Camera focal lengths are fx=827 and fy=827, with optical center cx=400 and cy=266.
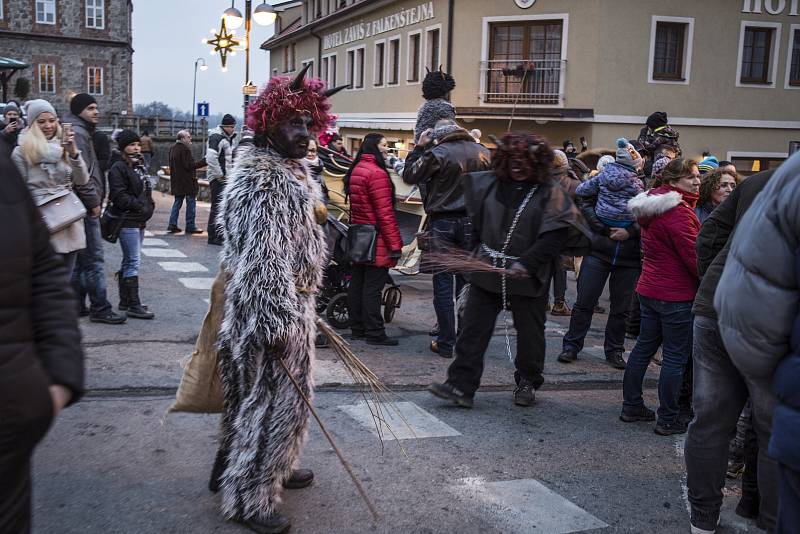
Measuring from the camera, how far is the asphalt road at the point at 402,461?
13.4ft

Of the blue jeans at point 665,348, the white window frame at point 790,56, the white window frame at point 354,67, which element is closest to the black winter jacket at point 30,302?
the blue jeans at point 665,348

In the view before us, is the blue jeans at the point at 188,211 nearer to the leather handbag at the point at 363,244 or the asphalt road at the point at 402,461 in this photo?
the asphalt road at the point at 402,461

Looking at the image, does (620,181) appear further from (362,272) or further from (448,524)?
(448,524)

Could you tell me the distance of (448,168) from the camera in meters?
7.19

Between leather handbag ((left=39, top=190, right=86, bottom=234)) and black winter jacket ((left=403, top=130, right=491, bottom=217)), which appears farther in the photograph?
black winter jacket ((left=403, top=130, right=491, bottom=217))

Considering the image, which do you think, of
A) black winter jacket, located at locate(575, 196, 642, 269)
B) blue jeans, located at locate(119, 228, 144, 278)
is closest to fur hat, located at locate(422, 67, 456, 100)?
black winter jacket, located at locate(575, 196, 642, 269)

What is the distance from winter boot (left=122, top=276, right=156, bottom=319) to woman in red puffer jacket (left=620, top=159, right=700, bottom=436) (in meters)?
4.98

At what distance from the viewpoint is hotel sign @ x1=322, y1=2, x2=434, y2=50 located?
28.6 metres

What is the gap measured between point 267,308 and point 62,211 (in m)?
3.61

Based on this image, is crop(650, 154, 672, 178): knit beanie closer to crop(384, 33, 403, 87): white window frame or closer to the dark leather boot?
the dark leather boot

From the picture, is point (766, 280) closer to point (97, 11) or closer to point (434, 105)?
point (434, 105)

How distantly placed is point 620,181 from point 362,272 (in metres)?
2.50

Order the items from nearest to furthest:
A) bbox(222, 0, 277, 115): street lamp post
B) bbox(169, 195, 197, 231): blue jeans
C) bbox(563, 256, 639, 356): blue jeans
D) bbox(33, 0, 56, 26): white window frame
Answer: bbox(563, 256, 639, 356): blue jeans < bbox(169, 195, 197, 231): blue jeans < bbox(222, 0, 277, 115): street lamp post < bbox(33, 0, 56, 26): white window frame

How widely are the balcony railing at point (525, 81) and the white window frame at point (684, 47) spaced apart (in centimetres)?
257
